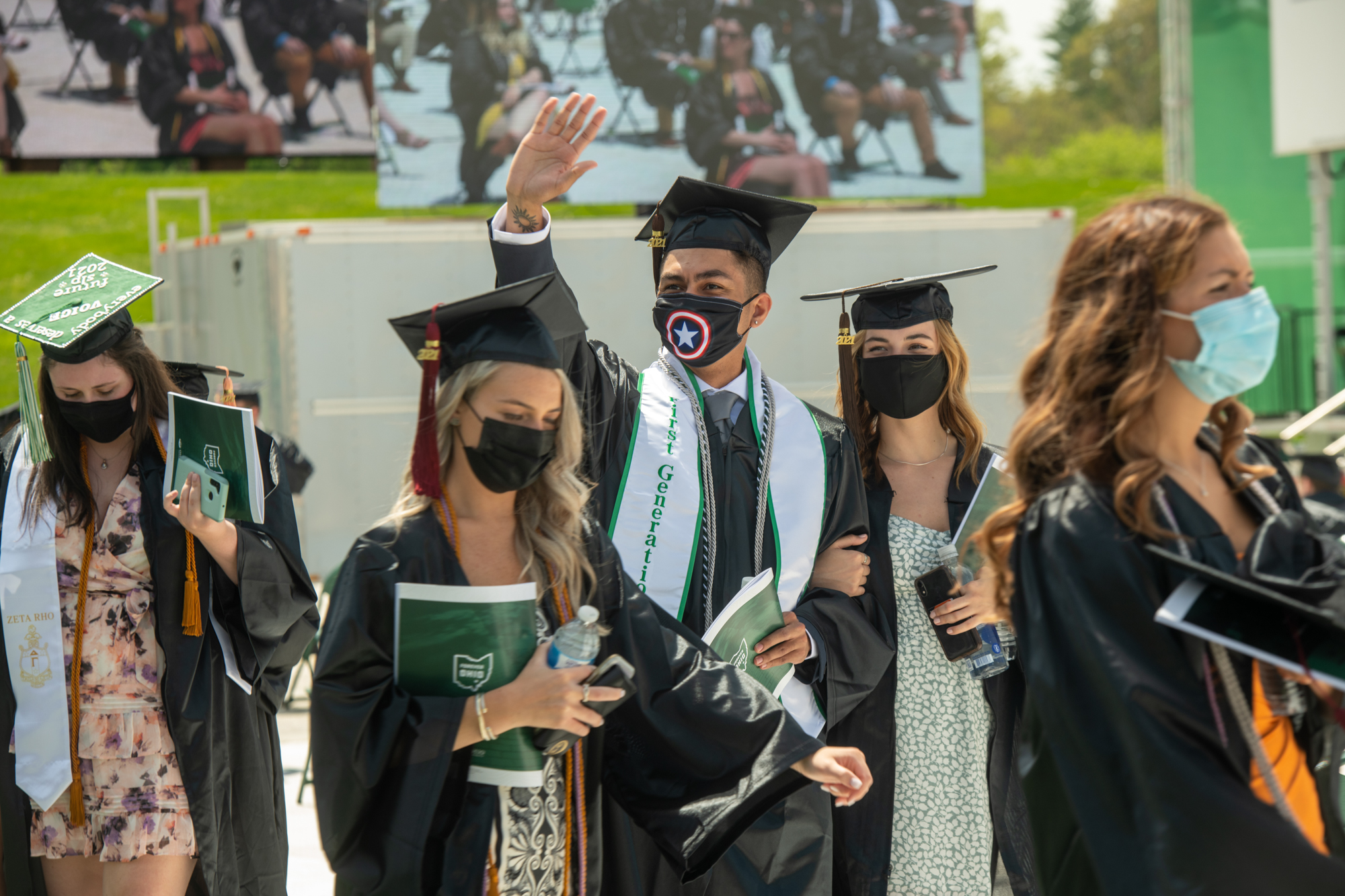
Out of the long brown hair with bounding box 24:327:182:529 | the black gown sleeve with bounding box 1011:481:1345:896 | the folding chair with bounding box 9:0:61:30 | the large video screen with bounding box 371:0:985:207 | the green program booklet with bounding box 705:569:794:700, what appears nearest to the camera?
the black gown sleeve with bounding box 1011:481:1345:896

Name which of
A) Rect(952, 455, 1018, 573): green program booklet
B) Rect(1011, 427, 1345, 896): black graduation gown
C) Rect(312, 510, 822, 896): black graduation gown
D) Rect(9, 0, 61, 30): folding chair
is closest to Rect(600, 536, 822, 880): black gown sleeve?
Rect(312, 510, 822, 896): black graduation gown

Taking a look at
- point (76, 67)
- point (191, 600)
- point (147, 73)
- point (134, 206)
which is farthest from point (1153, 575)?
point (134, 206)

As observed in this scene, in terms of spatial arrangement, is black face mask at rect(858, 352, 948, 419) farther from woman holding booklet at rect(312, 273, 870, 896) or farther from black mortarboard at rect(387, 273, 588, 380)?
black mortarboard at rect(387, 273, 588, 380)

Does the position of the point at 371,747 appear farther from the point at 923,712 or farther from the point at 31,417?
the point at 923,712

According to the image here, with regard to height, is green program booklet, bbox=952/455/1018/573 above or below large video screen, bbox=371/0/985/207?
below

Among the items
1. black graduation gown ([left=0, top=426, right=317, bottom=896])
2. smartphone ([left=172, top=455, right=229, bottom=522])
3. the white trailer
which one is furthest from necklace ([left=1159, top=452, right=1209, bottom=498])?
the white trailer

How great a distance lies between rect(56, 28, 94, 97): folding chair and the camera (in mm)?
16031

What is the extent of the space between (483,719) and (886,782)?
64.3 inches

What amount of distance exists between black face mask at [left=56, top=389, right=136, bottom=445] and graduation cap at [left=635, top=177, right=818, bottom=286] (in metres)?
1.44

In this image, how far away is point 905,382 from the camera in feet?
11.9

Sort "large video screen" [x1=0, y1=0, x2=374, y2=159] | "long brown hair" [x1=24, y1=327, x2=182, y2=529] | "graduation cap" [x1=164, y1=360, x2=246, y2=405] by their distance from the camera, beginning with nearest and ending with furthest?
"long brown hair" [x1=24, y1=327, x2=182, y2=529]
"graduation cap" [x1=164, y1=360, x2=246, y2=405]
"large video screen" [x1=0, y1=0, x2=374, y2=159]

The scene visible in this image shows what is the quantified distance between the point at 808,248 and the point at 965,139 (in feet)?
18.6

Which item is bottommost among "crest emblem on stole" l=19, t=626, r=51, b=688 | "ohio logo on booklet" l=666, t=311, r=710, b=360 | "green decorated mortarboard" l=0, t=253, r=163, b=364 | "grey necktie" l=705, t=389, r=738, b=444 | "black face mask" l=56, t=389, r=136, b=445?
"crest emblem on stole" l=19, t=626, r=51, b=688

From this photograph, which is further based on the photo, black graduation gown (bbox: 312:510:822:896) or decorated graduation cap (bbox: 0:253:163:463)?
decorated graduation cap (bbox: 0:253:163:463)
